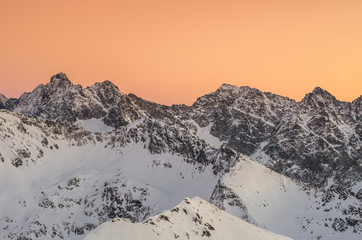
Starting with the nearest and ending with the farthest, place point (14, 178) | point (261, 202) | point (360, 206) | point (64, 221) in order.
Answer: point (360, 206) < point (261, 202) < point (64, 221) < point (14, 178)

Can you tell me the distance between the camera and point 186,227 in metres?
72.2

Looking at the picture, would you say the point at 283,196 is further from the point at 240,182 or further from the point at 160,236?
the point at 160,236

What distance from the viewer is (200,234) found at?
72125 millimetres

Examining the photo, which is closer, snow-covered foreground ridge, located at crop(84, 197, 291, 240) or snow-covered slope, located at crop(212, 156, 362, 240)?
snow-covered foreground ridge, located at crop(84, 197, 291, 240)

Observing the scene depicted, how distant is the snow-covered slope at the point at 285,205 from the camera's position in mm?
132375

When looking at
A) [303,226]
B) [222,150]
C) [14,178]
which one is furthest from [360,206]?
[14,178]

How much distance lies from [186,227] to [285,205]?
302ft

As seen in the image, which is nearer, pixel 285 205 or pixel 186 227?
pixel 186 227

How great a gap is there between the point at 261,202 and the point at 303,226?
1812 cm

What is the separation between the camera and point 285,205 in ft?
511

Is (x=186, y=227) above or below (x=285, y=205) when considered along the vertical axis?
above

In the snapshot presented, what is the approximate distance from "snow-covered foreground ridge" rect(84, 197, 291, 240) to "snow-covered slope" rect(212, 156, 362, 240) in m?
49.5

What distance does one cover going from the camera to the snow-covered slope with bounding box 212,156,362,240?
434 ft

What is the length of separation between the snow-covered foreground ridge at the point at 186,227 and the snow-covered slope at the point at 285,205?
49.5 meters
